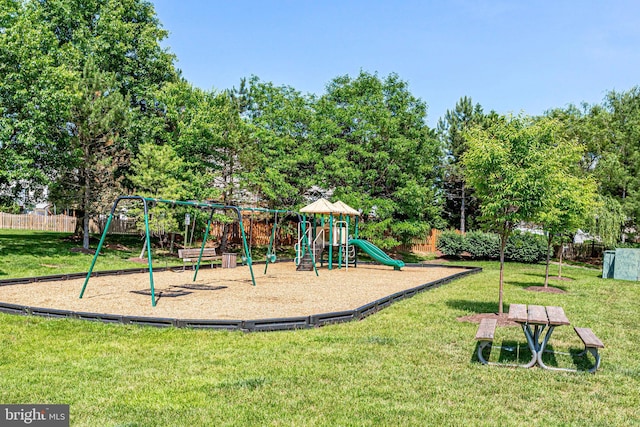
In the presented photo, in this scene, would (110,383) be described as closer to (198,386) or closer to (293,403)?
(198,386)

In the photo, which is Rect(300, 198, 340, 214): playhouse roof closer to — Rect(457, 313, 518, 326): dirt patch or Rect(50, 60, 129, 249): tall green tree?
Rect(50, 60, 129, 249): tall green tree

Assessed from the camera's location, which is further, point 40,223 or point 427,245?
point 40,223

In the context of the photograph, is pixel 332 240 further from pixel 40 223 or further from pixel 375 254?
pixel 40 223

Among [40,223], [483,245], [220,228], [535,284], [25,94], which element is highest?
[25,94]

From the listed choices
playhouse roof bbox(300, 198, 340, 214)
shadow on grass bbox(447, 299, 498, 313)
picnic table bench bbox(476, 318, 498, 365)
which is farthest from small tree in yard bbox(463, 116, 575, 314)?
playhouse roof bbox(300, 198, 340, 214)

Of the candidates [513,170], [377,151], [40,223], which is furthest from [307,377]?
[40,223]

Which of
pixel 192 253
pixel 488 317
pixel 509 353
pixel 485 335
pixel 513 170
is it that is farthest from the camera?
pixel 192 253

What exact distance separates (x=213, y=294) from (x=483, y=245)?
21703mm

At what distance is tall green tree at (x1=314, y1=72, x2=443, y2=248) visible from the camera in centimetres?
2491

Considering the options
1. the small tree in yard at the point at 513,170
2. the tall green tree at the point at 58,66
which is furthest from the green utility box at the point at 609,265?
the tall green tree at the point at 58,66

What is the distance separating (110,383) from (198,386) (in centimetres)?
95

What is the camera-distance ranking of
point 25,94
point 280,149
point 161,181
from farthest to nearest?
point 280,149
point 161,181
point 25,94

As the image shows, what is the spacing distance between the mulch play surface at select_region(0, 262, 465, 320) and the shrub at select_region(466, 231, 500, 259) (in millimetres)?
13857

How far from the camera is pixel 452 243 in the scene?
30.5 meters
